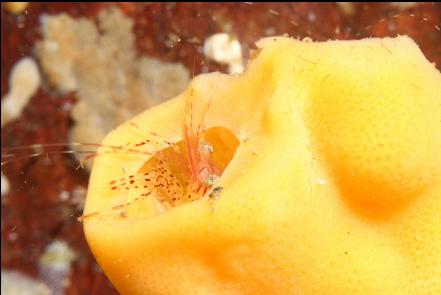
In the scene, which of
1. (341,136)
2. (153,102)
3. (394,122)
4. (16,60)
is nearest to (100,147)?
(153,102)

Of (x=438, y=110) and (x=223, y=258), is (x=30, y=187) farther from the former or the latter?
(x=438, y=110)

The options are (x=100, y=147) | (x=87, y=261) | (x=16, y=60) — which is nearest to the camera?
(x=100, y=147)

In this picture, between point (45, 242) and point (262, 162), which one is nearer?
point (262, 162)

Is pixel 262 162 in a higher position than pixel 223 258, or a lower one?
higher

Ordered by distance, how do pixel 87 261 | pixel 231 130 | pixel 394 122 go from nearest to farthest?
pixel 394 122 < pixel 231 130 < pixel 87 261

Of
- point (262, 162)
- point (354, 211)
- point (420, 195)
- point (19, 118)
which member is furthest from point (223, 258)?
point (19, 118)

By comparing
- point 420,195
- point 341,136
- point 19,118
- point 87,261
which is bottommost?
point 87,261

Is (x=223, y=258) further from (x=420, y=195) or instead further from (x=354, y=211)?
(x=420, y=195)
